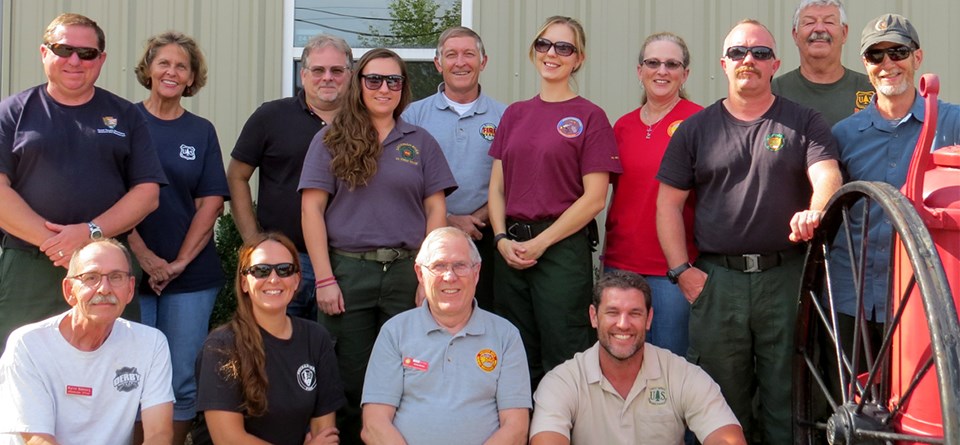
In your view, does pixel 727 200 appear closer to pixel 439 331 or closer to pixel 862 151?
pixel 862 151

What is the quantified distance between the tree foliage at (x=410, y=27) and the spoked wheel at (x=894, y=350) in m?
3.21

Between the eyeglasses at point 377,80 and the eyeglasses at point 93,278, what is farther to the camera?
the eyeglasses at point 377,80

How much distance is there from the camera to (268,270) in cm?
393

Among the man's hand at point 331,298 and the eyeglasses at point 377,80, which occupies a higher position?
the eyeglasses at point 377,80

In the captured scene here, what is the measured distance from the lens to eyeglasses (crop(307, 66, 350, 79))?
4.99 metres

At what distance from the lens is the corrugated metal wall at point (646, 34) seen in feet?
19.5

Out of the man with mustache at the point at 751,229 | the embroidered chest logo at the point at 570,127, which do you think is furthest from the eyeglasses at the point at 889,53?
the embroidered chest logo at the point at 570,127

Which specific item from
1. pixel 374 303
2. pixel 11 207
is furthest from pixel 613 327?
pixel 11 207

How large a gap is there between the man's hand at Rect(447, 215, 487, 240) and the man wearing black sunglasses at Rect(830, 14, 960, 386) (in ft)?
5.45

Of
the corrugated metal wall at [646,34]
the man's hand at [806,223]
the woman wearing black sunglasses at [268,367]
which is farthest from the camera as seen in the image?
the corrugated metal wall at [646,34]

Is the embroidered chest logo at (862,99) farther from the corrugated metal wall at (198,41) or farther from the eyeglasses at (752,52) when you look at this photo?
the corrugated metal wall at (198,41)

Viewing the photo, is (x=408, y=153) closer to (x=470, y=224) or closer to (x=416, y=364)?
(x=470, y=224)

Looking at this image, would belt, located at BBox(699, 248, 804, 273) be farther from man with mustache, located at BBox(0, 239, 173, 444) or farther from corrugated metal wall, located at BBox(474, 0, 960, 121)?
man with mustache, located at BBox(0, 239, 173, 444)

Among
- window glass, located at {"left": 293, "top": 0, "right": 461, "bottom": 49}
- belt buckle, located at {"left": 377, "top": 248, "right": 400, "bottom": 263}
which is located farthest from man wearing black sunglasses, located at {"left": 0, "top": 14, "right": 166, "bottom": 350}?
window glass, located at {"left": 293, "top": 0, "right": 461, "bottom": 49}
